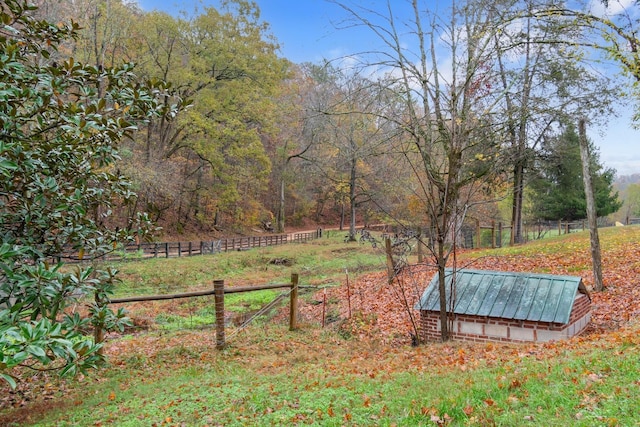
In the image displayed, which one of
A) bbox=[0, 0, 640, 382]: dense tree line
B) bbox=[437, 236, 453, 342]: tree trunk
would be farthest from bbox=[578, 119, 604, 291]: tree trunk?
bbox=[437, 236, 453, 342]: tree trunk

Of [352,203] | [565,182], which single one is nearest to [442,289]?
[565,182]

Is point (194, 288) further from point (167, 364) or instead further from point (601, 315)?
point (601, 315)

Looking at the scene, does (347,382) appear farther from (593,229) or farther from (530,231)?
(530,231)

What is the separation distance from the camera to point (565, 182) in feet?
92.4

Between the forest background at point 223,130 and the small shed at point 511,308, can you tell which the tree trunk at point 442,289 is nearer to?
the small shed at point 511,308

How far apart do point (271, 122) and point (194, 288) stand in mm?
16934

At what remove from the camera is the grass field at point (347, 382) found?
4062mm

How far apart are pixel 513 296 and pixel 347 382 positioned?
4.31 metres

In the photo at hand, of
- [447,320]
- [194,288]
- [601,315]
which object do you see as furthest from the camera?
[194,288]

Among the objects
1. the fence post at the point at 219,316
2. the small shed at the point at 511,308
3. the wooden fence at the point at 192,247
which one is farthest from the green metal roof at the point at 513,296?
the wooden fence at the point at 192,247

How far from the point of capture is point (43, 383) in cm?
652

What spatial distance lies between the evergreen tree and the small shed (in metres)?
15.5

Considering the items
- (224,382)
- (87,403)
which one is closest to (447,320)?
(224,382)

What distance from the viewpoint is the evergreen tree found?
2270 centimetres
